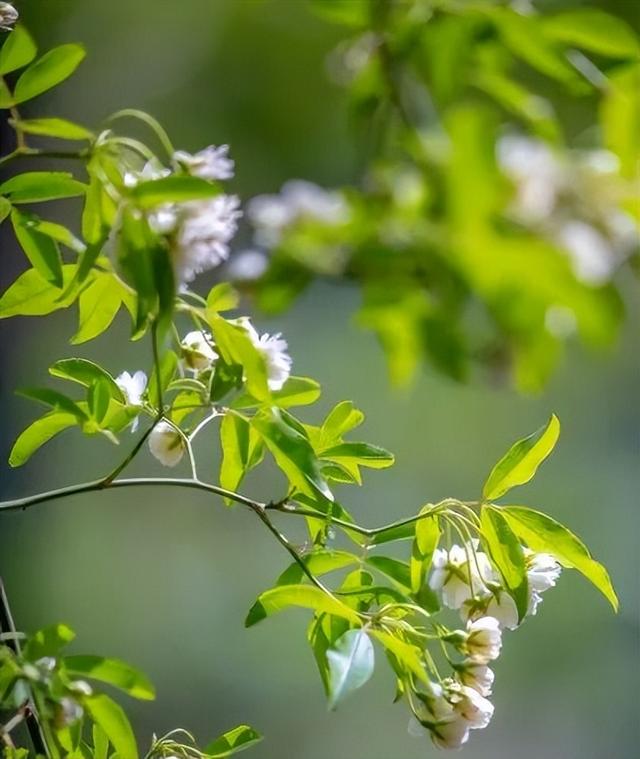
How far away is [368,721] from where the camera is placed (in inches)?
44.9

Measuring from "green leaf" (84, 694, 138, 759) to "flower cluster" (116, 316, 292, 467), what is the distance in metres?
0.16

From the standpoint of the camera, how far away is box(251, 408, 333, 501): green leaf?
1.81ft

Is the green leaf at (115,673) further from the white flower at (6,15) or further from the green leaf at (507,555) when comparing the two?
the white flower at (6,15)

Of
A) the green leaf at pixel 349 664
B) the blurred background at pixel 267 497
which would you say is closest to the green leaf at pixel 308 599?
the green leaf at pixel 349 664

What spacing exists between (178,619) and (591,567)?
Result: 0.67m

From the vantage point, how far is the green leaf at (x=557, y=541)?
1.94 ft

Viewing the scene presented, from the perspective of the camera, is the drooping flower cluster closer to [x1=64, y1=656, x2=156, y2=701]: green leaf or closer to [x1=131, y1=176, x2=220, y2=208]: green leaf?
[x1=131, y1=176, x2=220, y2=208]: green leaf

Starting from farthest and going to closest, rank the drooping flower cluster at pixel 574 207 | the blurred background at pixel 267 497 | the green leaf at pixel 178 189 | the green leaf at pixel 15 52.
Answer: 1. the blurred background at pixel 267 497
2. the green leaf at pixel 15 52
3. the green leaf at pixel 178 189
4. the drooping flower cluster at pixel 574 207

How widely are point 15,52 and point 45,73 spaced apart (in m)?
0.02

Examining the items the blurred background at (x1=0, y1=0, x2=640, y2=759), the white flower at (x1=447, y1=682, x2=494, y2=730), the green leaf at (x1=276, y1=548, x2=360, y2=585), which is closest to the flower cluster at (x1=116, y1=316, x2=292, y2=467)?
the green leaf at (x1=276, y1=548, x2=360, y2=585)

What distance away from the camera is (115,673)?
1.69 feet

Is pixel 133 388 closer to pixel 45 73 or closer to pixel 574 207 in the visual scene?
pixel 45 73

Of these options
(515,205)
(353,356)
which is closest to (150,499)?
(353,356)

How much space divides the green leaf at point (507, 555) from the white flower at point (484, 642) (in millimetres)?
18
